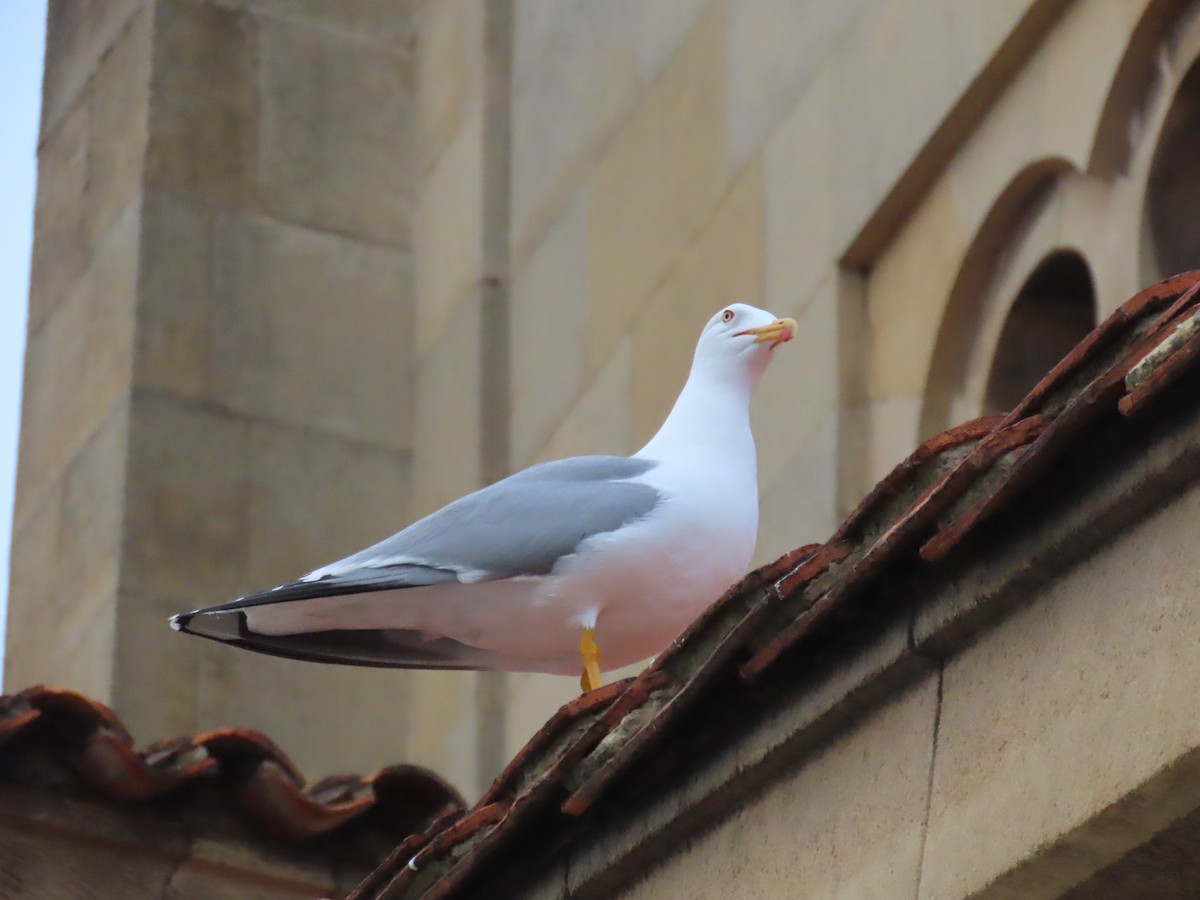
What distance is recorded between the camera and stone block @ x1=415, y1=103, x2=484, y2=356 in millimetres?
11469

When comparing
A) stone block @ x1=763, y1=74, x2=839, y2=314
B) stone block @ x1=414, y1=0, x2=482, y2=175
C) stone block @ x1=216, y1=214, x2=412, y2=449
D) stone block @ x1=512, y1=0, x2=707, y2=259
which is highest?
stone block @ x1=414, y1=0, x2=482, y2=175

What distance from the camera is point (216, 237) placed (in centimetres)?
1189

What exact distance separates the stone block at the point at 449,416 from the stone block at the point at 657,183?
971mm

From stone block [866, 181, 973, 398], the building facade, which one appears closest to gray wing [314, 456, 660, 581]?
the building facade

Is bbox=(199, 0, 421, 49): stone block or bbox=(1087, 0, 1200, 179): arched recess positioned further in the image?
bbox=(199, 0, 421, 49): stone block

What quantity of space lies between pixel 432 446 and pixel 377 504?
0.35 meters

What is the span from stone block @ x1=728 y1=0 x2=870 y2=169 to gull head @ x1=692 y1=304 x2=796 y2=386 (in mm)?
2811

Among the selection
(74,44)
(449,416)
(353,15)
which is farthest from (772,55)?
(74,44)

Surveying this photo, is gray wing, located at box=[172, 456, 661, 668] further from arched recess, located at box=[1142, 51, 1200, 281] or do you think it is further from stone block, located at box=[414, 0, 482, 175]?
stone block, located at box=[414, 0, 482, 175]

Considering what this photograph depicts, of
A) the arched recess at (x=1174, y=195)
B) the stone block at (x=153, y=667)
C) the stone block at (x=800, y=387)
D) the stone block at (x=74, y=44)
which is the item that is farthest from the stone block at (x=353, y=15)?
the arched recess at (x=1174, y=195)

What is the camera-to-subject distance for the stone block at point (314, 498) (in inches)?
453

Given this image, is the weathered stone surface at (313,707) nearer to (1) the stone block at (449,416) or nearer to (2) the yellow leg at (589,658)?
(1) the stone block at (449,416)

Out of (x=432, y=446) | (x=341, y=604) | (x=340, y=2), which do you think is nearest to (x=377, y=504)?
(x=432, y=446)

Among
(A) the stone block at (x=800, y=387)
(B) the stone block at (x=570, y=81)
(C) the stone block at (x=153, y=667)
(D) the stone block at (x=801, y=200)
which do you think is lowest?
(C) the stone block at (x=153, y=667)
